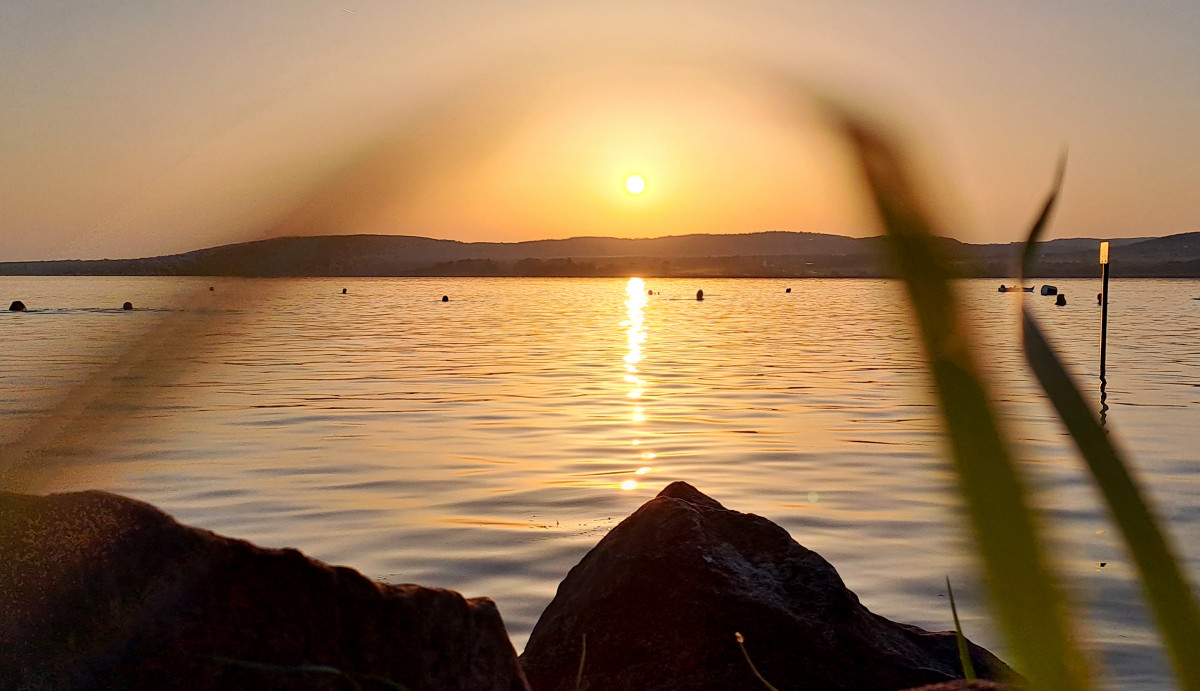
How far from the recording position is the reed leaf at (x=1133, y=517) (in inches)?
19.0

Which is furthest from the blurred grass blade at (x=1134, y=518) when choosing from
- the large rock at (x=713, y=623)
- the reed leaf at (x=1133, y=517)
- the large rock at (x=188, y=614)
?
the large rock at (x=713, y=623)

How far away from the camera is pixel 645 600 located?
14.8ft

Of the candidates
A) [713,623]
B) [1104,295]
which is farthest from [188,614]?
[1104,295]

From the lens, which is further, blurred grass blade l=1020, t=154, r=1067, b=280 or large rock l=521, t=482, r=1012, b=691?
large rock l=521, t=482, r=1012, b=691

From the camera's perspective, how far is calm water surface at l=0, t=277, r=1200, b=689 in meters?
0.52

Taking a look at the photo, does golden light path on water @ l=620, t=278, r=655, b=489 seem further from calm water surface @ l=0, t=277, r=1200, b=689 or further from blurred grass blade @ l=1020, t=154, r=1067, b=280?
blurred grass blade @ l=1020, t=154, r=1067, b=280

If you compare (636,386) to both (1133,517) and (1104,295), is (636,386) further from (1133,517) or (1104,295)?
(1133,517)

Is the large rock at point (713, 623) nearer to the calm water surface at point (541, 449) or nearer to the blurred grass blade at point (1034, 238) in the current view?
the calm water surface at point (541, 449)

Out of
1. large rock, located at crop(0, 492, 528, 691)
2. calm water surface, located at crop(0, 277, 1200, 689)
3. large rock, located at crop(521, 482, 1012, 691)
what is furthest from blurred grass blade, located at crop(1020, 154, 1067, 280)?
large rock, located at crop(521, 482, 1012, 691)

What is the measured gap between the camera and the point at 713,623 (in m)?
4.42

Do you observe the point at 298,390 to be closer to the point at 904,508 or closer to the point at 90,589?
the point at 904,508

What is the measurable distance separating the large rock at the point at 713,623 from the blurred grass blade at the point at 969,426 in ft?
12.0

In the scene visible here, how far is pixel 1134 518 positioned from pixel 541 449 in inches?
486

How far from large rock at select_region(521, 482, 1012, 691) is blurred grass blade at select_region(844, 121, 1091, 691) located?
12.0 feet
